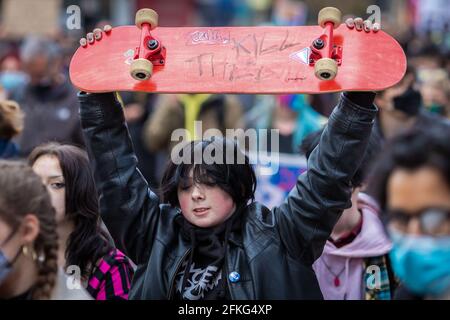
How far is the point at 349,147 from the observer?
251 centimetres

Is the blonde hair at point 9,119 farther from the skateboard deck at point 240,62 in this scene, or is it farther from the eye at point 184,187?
the eye at point 184,187

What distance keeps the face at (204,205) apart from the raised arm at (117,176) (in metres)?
0.15

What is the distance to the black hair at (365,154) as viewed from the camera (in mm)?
3188

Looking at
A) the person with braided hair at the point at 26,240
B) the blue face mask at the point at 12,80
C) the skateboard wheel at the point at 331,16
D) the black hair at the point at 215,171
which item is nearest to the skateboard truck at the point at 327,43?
the skateboard wheel at the point at 331,16

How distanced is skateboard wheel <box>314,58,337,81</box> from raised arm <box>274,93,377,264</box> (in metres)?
0.09

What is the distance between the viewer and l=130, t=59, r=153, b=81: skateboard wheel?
2.57 m

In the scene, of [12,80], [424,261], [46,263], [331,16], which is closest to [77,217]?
[46,263]

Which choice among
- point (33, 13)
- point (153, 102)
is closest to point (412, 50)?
point (153, 102)

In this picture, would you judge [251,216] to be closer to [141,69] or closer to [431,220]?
[141,69]

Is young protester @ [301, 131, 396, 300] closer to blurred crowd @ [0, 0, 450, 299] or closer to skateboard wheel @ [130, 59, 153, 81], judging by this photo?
blurred crowd @ [0, 0, 450, 299]

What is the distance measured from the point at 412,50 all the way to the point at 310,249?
7.58 m

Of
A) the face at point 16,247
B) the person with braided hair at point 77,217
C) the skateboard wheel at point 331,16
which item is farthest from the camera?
the person with braided hair at point 77,217

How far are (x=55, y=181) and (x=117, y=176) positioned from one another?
0.58 m
